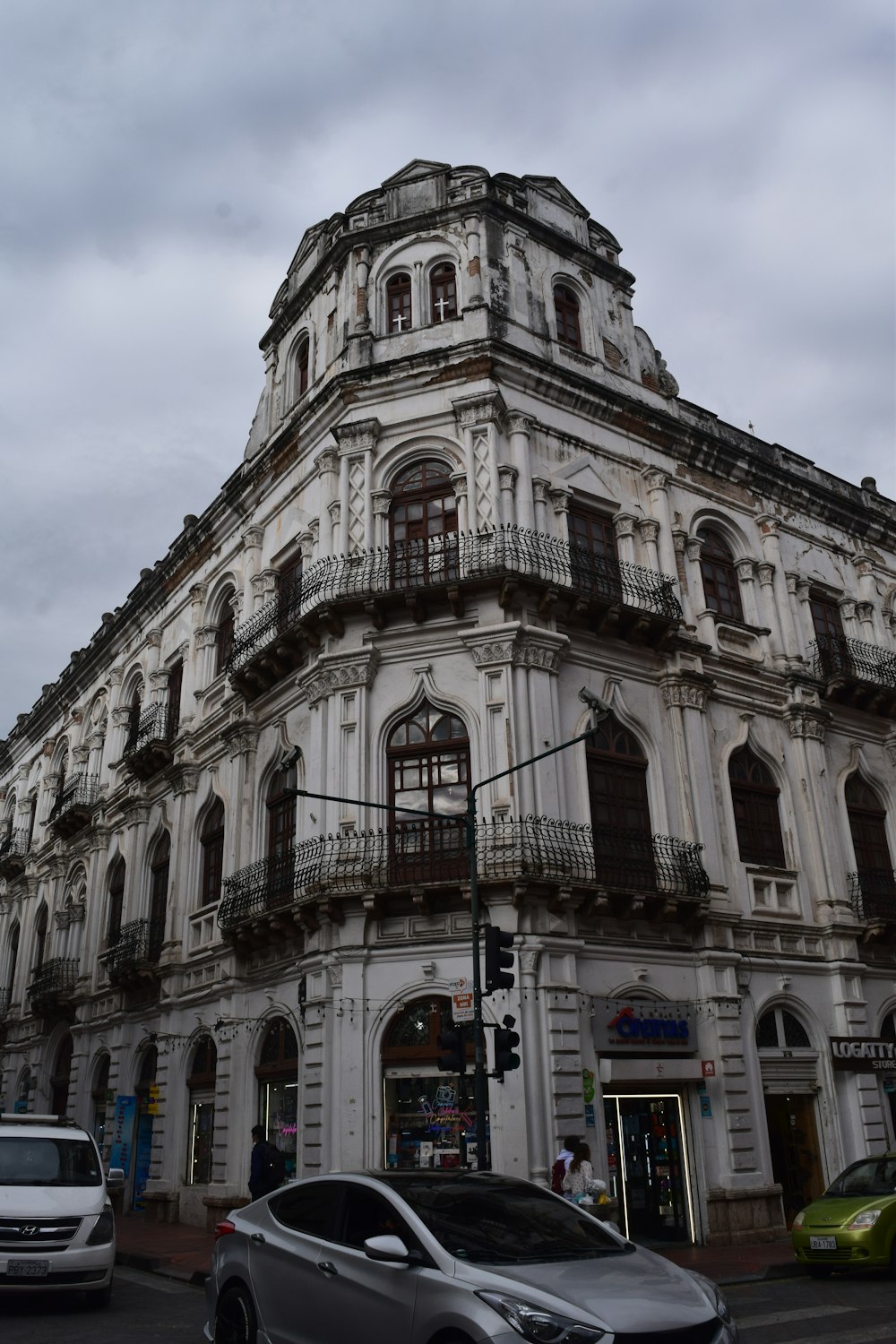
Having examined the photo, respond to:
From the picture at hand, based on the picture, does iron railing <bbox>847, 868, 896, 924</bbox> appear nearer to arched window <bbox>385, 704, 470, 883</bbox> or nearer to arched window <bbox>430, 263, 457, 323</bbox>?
arched window <bbox>385, 704, 470, 883</bbox>

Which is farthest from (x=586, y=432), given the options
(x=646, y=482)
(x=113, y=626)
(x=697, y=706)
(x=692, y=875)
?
(x=113, y=626)

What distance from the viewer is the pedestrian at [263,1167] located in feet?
51.6

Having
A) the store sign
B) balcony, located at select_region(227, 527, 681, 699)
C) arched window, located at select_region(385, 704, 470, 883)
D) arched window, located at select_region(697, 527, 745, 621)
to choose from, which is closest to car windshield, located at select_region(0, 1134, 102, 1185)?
arched window, located at select_region(385, 704, 470, 883)

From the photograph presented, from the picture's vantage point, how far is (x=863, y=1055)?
2142 centimetres

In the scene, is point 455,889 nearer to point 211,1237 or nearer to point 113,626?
point 211,1237

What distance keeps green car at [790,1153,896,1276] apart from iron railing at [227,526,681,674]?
35.0 feet

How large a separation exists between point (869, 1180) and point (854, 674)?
13.4 metres

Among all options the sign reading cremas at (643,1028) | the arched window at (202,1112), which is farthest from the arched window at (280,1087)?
the sign reading cremas at (643,1028)

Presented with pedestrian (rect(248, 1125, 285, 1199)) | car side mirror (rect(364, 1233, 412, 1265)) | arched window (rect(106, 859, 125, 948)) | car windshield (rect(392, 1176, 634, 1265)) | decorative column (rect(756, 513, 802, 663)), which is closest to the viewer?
car side mirror (rect(364, 1233, 412, 1265))

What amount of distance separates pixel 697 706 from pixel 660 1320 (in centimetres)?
1701

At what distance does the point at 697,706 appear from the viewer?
22281 millimetres

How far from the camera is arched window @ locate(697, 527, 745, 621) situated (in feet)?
82.3

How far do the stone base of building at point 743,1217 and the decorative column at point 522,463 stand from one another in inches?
492

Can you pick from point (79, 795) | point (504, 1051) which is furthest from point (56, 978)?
point (504, 1051)
